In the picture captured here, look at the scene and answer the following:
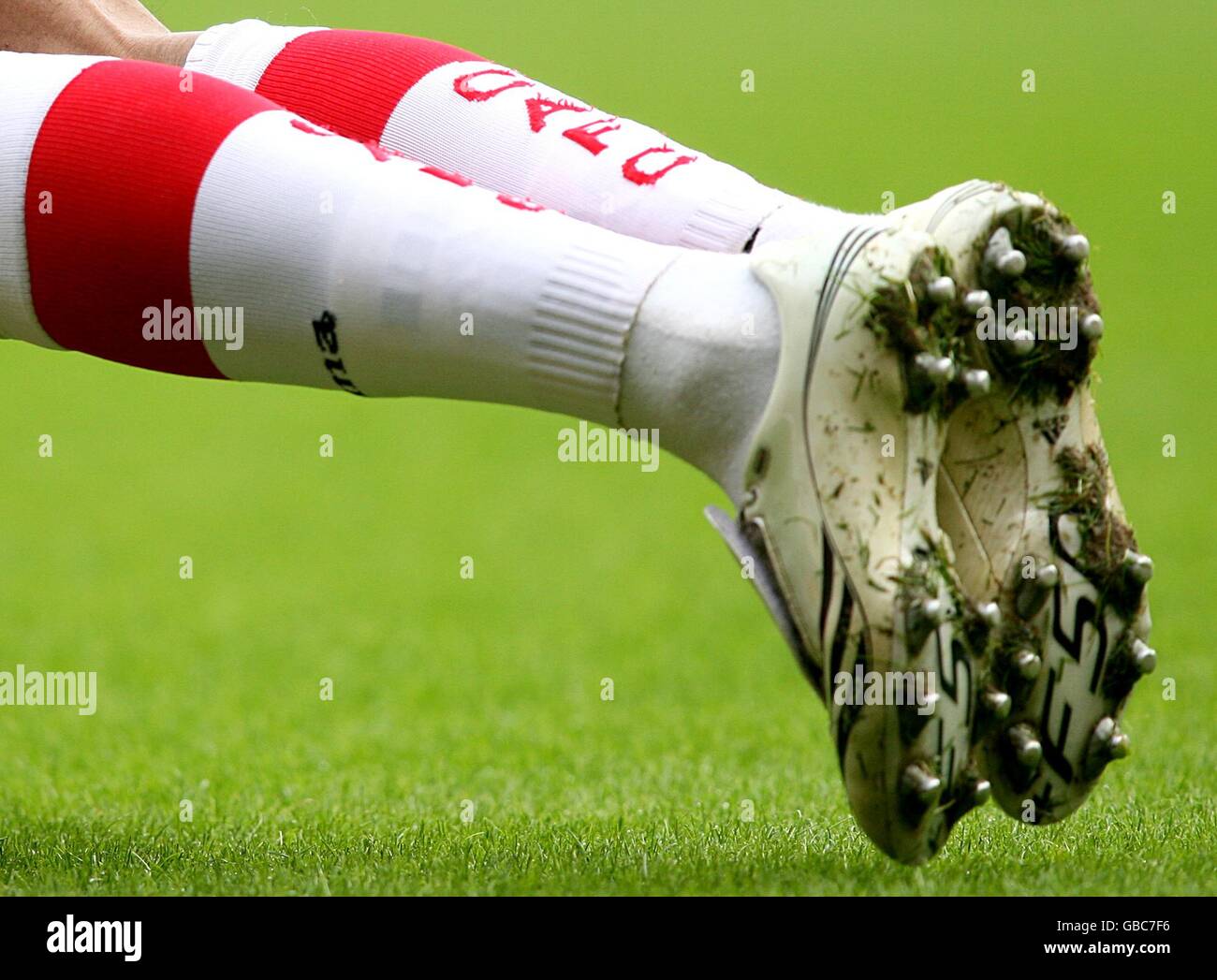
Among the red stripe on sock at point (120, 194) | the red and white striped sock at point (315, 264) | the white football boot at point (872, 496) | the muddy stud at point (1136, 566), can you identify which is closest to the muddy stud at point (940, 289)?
the white football boot at point (872, 496)

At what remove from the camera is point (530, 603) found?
4223 millimetres

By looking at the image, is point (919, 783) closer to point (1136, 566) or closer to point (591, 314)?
point (1136, 566)

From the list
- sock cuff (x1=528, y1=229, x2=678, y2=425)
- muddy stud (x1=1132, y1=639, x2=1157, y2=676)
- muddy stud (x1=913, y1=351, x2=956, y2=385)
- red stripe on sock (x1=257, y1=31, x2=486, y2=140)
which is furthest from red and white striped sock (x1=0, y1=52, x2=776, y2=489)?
muddy stud (x1=1132, y1=639, x2=1157, y2=676)

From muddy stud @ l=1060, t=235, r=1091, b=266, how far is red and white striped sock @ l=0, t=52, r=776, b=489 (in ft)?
0.72

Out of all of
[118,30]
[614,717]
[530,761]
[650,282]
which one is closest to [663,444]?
[650,282]

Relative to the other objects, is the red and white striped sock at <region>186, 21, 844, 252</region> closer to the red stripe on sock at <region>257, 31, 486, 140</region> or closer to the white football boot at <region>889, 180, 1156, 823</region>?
the red stripe on sock at <region>257, 31, 486, 140</region>

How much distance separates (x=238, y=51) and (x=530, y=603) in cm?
284

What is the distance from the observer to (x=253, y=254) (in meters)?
1.15

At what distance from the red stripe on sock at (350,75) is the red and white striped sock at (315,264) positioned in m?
0.21

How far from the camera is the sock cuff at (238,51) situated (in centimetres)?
145

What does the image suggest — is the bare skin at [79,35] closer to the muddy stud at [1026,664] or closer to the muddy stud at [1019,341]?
the muddy stud at [1019,341]

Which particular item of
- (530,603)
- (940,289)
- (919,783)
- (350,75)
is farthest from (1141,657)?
(530,603)

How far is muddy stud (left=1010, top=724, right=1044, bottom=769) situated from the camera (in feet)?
4.04

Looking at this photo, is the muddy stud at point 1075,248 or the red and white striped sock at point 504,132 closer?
the muddy stud at point 1075,248
